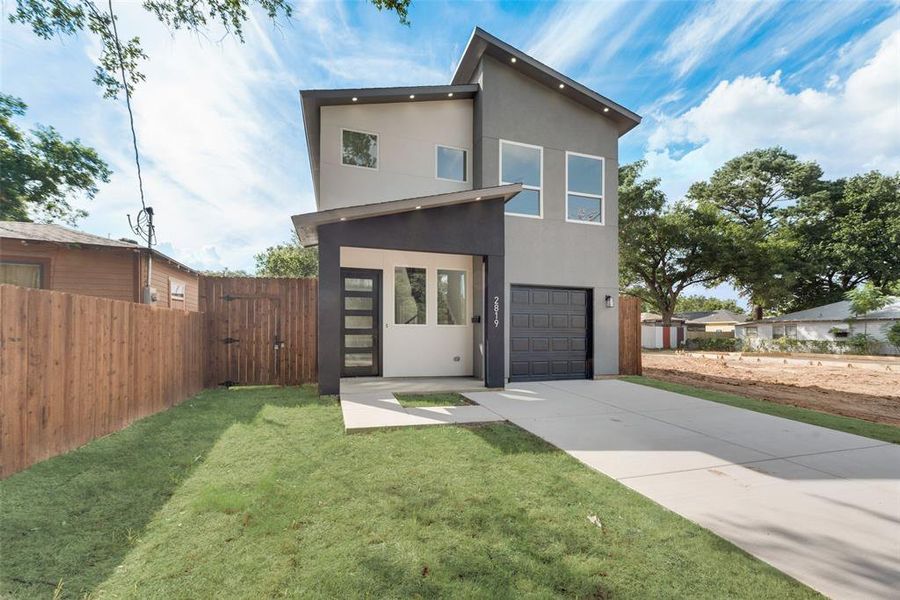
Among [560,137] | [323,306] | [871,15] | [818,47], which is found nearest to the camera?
[323,306]

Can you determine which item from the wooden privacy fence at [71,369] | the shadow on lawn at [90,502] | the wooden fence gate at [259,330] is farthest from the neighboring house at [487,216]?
the shadow on lawn at [90,502]

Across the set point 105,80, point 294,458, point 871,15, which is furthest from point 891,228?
point 105,80

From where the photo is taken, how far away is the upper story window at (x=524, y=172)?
8.52m

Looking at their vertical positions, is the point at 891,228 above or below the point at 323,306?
above

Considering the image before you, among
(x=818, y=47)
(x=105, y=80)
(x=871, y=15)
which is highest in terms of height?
(x=818, y=47)

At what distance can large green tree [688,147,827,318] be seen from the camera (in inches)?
881

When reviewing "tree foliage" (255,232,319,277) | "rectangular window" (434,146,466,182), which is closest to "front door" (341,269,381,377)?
"rectangular window" (434,146,466,182)

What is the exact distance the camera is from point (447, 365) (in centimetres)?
860

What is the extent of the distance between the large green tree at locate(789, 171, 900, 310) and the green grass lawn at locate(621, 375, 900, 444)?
84.8ft

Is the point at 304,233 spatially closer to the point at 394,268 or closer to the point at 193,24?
the point at 394,268

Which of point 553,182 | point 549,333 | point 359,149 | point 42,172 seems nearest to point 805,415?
point 549,333

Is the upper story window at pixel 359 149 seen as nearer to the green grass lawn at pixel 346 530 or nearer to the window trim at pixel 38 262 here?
the green grass lawn at pixel 346 530

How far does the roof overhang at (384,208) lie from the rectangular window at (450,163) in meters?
1.81

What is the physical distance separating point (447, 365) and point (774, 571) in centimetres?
678
